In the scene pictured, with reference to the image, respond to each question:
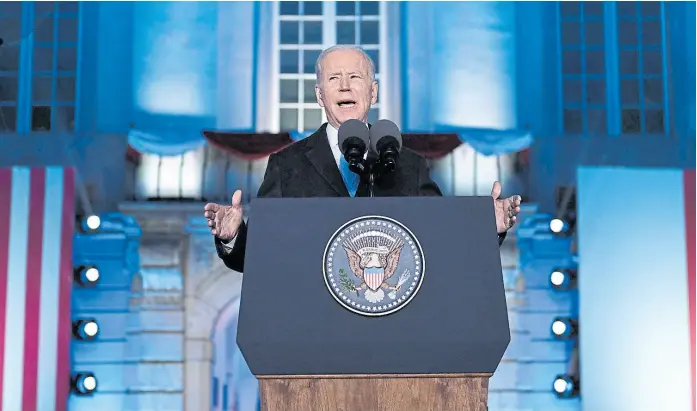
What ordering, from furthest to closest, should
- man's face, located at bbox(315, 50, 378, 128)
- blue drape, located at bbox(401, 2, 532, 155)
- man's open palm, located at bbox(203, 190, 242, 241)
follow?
blue drape, located at bbox(401, 2, 532, 155) → man's face, located at bbox(315, 50, 378, 128) → man's open palm, located at bbox(203, 190, 242, 241)

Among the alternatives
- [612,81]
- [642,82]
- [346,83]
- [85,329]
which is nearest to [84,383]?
[85,329]

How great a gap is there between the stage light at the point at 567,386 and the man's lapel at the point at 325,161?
5.87 m

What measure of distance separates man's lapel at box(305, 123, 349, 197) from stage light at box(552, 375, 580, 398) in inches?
231

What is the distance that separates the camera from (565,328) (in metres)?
7.96

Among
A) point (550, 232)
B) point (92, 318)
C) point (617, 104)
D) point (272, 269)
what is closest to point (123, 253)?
point (92, 318)

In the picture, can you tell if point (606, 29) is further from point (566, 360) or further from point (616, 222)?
point (566, 360)

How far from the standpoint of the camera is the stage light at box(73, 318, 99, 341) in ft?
26.2

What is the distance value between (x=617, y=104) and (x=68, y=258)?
14.2 ft

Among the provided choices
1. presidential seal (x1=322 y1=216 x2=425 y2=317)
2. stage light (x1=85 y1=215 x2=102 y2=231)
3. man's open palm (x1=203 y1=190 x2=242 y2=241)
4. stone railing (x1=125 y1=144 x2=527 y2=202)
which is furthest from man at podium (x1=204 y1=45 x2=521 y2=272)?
stone railing (x1=125 y1=144 x2=527 y2=202)

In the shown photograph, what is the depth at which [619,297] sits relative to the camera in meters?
7.79

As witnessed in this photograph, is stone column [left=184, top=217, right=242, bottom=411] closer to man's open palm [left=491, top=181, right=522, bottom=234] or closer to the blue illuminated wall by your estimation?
the blue illuminated wall

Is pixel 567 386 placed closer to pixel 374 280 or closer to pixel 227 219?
pixel 227 219

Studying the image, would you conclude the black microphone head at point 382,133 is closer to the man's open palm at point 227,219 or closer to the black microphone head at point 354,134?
the black microphone head at point 354,134

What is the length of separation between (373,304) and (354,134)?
0.35 metres
